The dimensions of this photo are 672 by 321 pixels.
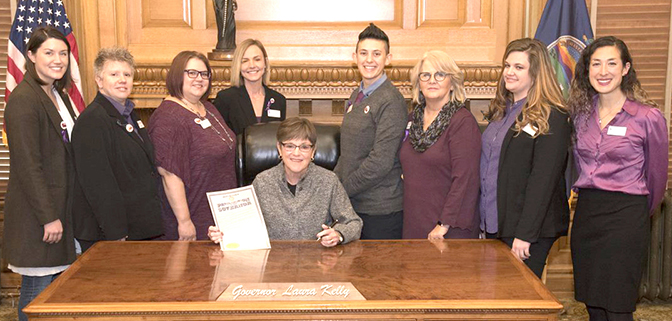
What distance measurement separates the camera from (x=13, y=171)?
3107 millimetres

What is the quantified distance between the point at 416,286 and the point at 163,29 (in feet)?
10.1

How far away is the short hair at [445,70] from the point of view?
2.96 metres

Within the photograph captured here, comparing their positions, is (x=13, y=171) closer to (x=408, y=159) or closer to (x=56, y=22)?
(x=56, y=22)

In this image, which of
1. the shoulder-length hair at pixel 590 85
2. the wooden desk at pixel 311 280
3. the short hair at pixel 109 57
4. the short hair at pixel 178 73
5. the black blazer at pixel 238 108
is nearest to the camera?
the wooden desk at pixel 311 280

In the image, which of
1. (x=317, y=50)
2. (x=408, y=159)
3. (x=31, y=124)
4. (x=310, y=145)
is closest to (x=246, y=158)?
(x=310, y=145)

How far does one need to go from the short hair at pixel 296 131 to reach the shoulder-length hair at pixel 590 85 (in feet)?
3.94

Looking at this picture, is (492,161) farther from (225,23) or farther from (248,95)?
(225,23)

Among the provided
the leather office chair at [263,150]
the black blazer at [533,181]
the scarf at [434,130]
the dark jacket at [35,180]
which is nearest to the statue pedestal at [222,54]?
the leather office chair at [263,150]

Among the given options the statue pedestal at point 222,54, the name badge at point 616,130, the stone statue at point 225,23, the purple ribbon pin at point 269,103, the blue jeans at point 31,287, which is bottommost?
the blue jeans at point 31,287

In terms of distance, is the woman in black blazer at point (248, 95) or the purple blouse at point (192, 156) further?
the woman in black blazer at point (248, 95)

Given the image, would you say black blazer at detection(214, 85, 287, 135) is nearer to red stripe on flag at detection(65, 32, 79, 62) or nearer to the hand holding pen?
red stripe on flag at detection(65, 32, 79, 62)

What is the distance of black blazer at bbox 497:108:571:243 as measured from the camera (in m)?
2.83

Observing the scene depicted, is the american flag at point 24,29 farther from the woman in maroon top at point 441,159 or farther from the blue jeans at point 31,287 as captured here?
the woman in maroon top at point 441,159

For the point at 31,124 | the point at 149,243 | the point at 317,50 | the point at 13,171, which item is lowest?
the point at 149,243
